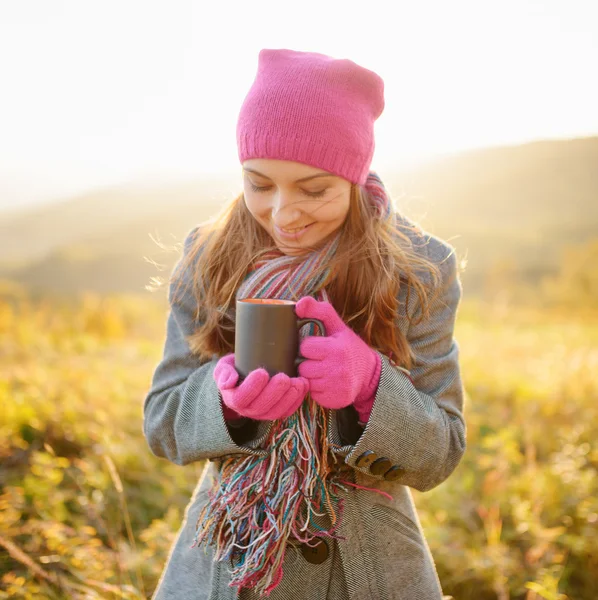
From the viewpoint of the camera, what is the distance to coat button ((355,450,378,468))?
135 cm

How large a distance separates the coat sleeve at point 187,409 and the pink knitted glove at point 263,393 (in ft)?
0.60

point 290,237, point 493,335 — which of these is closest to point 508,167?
point 493,335

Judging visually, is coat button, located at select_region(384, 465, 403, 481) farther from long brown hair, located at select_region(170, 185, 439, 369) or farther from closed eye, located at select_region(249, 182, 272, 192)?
closed eye, located at select_region(249, 182, 272, 192)

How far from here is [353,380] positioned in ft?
4.15

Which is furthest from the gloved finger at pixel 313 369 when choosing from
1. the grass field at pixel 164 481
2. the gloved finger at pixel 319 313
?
the grass field at pixel 164 481

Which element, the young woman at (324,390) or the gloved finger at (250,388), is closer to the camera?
the gloved finger at (250,388)

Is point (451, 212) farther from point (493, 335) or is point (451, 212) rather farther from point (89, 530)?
point (89, 530)

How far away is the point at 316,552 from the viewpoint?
142 centimetres

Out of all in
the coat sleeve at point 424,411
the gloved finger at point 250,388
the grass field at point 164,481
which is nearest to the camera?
the gloved finger at point 250,388

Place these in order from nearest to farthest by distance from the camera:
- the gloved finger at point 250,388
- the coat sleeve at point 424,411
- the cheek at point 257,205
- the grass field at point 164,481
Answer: the gloved finger at point 250,388 < the coat sleeve at point 424,411 < the cheek at point 257,205 < the grass field at point 164,481

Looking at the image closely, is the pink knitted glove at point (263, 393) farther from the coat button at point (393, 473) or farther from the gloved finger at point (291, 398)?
the coat button at point (393, 473)

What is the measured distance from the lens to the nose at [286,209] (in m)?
1.40

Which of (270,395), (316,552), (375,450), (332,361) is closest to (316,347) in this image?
(332,361)

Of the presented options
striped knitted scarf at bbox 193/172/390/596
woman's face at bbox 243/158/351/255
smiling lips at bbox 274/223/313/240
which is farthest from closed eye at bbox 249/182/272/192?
striped knitted scarf at bbox 193/172/390/596
